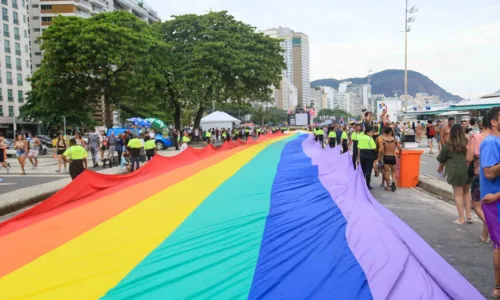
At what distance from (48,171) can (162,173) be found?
8366 mm

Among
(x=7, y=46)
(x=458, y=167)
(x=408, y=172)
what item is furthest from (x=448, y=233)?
(x=7, y=46)

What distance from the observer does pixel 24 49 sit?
211ft

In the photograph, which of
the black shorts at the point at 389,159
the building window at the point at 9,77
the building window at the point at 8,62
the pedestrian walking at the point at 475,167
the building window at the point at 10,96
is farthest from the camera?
the building window at the point at 9,77

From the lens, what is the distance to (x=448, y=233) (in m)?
6.39

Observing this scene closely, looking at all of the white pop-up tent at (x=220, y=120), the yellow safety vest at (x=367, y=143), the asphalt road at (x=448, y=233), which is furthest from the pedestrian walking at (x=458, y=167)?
the white pop-up tent at (x=220, y=120)

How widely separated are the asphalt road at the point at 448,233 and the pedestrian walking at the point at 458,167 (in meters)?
0.43

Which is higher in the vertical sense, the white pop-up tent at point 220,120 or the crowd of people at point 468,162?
the white pop-up tent at point 220,120

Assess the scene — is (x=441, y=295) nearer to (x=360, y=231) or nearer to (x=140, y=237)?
(x=360, y=231)

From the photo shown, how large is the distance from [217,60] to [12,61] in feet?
145

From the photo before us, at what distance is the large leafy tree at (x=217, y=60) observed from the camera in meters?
31.7

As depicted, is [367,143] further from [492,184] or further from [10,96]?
[10,96]

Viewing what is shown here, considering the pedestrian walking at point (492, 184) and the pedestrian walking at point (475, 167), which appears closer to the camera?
the pedestrian walking at point (492, 184)

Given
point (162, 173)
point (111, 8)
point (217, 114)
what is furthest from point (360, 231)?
point (111, 8)

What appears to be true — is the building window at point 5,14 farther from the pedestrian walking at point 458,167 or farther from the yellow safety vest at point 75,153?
the pedestrian walking at point 458,167
